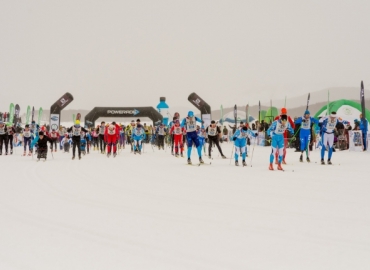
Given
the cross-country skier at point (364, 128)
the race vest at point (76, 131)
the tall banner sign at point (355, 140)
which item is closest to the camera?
the race vest at point (76, 131)

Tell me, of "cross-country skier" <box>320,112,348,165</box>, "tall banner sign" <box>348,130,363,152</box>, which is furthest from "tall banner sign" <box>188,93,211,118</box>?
"cross-country skier" <box>320,112,348,165</box>

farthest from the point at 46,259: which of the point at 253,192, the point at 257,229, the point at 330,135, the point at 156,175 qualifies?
the point at 330,135

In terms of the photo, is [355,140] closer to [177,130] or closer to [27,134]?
[177,130]

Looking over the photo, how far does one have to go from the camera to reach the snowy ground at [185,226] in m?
3.46

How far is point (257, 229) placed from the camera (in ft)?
14.9

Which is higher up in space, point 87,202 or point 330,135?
point 330,135

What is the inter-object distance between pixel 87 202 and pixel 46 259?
285 centimetres

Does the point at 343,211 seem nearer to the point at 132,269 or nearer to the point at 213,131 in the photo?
the point at 132,269

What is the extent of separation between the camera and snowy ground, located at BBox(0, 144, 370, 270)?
3455 mm

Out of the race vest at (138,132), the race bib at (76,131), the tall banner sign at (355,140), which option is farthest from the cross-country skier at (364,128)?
the race bib at (76,131)

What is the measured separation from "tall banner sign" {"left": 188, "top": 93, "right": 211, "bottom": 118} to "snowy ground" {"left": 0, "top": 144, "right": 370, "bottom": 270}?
77.7 ft

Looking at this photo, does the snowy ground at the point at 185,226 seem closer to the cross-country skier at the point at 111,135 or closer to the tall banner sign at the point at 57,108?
the cross-country skier at the point at 111,135

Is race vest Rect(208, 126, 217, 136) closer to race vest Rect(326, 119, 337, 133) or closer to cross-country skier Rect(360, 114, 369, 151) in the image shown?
race vest Rect(326, 119, 337, 133)

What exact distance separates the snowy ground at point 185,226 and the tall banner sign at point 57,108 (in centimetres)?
1853
